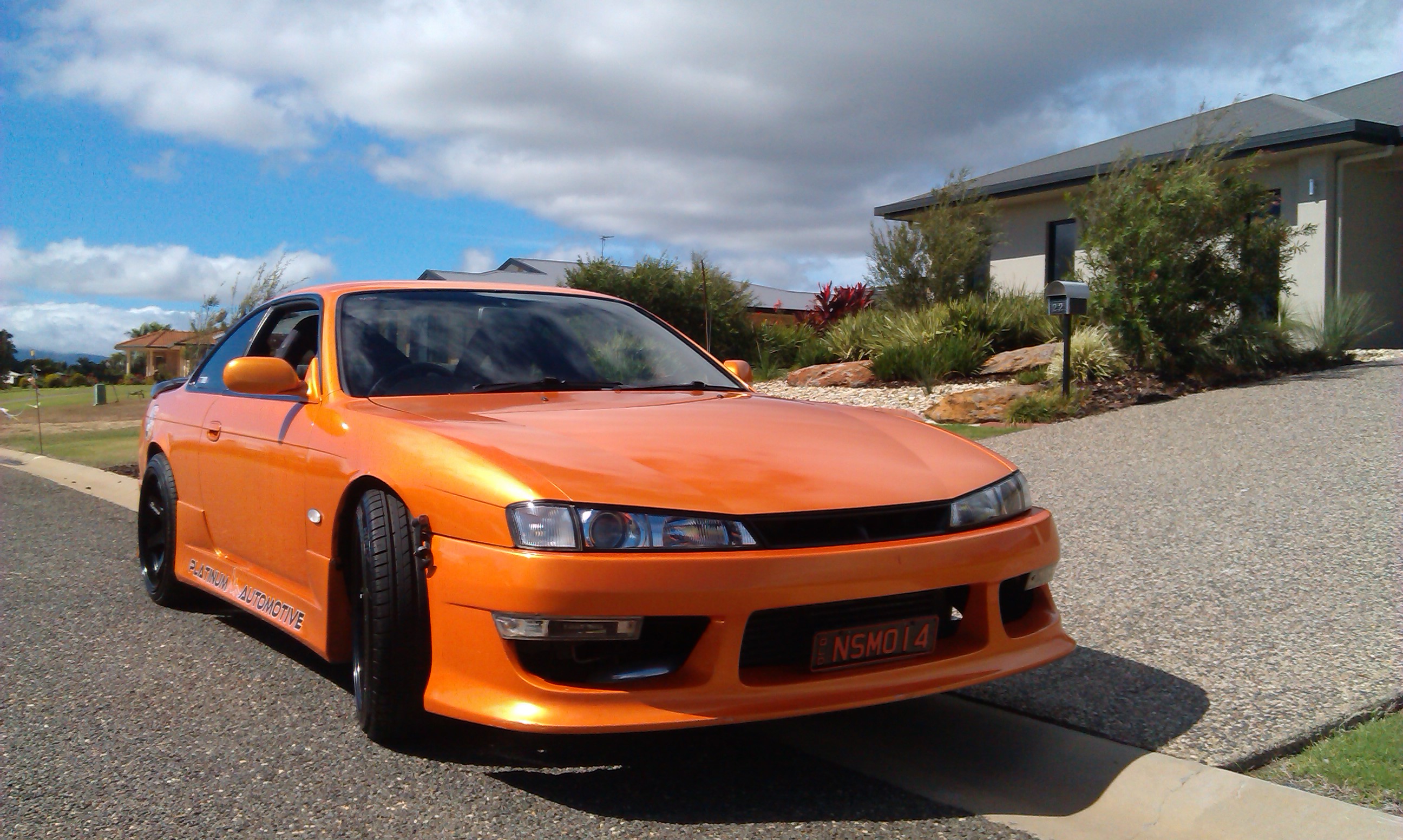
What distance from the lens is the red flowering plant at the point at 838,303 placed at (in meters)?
21.0

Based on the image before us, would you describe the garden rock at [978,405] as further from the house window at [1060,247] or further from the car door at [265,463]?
the car door at [265,463]

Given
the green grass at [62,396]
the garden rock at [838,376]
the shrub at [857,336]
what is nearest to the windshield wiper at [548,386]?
the garden rock at [838,376]

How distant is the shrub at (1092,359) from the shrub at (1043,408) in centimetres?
101

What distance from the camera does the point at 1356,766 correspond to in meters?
2.77

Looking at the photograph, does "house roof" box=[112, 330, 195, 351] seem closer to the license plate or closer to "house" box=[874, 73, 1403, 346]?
"house" box=[874, 73, 1403, 346]

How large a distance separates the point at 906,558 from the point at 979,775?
27.9 inches

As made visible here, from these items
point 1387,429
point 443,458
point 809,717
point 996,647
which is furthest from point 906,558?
point 1387,429

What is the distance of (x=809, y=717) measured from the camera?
3496mm

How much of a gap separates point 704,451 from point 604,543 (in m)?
0.53

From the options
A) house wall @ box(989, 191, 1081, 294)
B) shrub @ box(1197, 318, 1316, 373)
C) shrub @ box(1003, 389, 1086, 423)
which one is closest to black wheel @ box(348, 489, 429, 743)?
shrub @ box(1003, 389, 1086, 423)

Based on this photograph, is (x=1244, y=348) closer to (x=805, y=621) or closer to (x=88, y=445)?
(x=805, y=621)

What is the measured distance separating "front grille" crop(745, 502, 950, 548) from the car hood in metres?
0.02

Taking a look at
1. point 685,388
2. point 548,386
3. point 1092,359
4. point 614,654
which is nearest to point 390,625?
point 614,654

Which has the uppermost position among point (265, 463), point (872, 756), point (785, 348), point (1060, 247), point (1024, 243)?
point (1024, 243)
